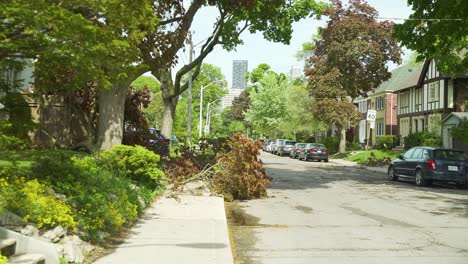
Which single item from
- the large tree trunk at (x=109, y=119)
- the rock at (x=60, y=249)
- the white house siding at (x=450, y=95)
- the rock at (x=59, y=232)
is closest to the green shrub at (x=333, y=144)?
the white house siding at (x=450, y=95)

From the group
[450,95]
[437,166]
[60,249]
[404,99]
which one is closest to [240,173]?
[60,249]

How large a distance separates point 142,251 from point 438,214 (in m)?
8.01

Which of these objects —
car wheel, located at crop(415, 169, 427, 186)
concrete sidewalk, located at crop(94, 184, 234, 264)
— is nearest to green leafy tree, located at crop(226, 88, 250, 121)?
car wheel, located at crop(415, 169, 427, 186)

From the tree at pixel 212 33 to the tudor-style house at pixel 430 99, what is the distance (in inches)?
674

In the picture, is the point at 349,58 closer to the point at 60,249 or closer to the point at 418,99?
the point at 418,99

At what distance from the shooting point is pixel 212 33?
22.7 m

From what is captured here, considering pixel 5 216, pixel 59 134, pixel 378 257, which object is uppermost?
pixel 59 134

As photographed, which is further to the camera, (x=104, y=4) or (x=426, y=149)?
(x=426, y=149)

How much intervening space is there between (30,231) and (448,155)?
17.5 metres

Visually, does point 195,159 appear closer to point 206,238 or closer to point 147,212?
point 147,212

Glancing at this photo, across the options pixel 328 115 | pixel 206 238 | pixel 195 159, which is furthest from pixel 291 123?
pixel 206 238

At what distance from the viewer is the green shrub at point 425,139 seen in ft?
126

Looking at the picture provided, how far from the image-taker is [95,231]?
7.70 metres

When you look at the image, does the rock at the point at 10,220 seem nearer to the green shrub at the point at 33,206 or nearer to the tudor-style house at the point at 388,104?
the green shrub at the point at 33,206
